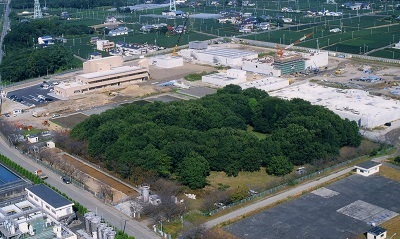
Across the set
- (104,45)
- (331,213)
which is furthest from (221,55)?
(331,213)

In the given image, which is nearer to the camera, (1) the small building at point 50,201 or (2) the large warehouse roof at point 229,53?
(1) the small building at point 50,201

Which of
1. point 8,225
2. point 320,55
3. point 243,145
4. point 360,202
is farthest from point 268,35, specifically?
point 8,225

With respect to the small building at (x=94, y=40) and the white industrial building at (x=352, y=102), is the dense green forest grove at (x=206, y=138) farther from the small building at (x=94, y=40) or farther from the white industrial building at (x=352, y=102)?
the small building at (x=94, y=40)

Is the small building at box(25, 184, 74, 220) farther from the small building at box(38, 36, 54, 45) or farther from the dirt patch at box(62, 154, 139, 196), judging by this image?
the small building at box(38, 36, 54, 45)

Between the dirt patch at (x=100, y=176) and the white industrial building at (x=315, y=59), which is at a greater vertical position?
the white industrial building at (x=315, y=59)

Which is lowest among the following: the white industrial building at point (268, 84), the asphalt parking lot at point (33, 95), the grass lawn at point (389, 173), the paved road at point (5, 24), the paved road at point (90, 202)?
the paved road at point (90, 202)

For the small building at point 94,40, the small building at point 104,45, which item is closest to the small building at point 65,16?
the small building at point 94,40
